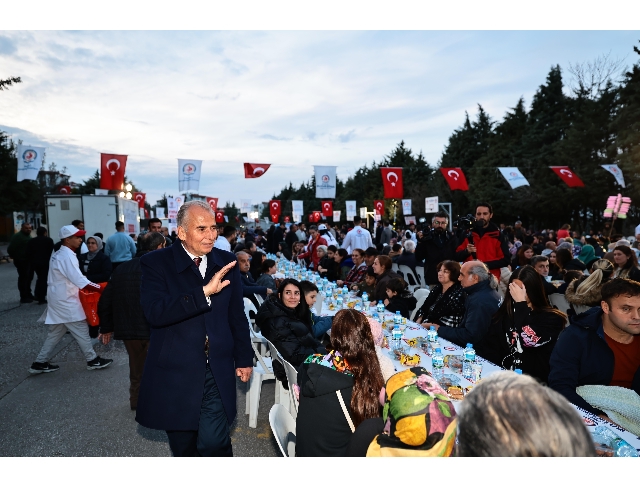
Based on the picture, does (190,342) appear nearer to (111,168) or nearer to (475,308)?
(475,308)

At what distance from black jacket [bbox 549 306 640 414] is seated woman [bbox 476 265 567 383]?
1.60 feet

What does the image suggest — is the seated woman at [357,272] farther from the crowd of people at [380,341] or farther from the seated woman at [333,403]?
the seated woman at [333,403]

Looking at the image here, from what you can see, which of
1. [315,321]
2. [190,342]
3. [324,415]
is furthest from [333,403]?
[315,321]

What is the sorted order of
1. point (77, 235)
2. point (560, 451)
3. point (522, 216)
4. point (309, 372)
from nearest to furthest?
1. point (560, 451)
2. point (309, 372)
3. point (77, 235)
4. point (522, 216)

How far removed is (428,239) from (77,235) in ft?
17.9

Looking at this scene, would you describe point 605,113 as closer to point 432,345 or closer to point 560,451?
point 432,345

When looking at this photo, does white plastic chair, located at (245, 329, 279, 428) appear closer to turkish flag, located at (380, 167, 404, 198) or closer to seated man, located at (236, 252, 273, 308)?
seated man, located at (236, 252, 273, 308)

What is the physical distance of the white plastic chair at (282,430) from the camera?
94.4 inches

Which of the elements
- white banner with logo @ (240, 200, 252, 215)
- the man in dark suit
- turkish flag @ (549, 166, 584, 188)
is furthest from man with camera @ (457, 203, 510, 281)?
white banner with logo @ (240, 200, 252, 215)

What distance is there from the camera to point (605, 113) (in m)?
28.3

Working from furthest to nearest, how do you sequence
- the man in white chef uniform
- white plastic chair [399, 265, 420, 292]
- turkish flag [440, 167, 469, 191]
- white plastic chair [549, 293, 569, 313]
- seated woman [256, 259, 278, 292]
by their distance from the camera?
turkish flag [440, 167, 469, 191], white plastic chair [399, 265, 420, 292], seated woman [256, 259, 278, 292], white plastic chair [549, 293, 569, 313], the man in white chef uniform

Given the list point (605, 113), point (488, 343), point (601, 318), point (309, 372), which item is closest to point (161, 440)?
point (309, 372)

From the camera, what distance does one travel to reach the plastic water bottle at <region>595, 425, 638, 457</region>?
208 centimetres

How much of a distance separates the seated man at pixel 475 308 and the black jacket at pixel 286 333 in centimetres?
136
